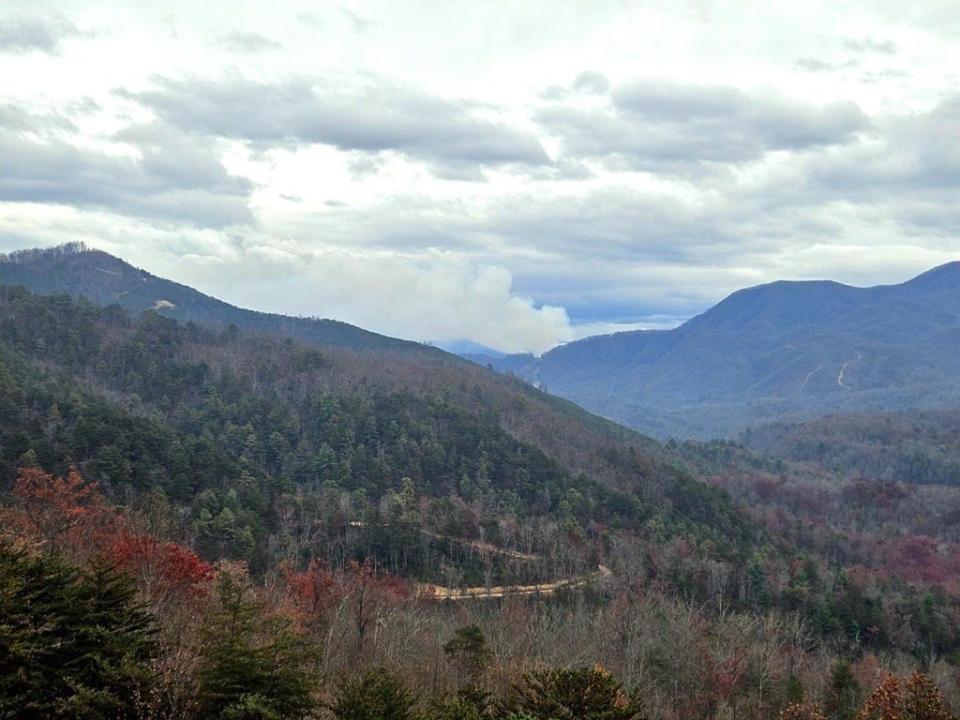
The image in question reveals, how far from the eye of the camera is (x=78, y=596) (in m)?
19.9

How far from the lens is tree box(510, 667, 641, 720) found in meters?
19.7

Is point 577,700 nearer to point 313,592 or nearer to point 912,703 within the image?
point 912,703

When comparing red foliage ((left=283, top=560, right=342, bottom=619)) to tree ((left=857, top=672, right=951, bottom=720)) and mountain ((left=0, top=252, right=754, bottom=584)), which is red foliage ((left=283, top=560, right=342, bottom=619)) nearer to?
mountain ((left=0, top=252, right=754, bottom=584))

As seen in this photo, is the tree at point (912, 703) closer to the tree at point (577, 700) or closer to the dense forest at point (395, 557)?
the dense forest at point (395, 557)

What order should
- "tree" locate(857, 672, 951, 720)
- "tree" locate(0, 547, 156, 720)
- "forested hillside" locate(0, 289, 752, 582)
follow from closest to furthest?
"tree" locate(0, 547, 156, 720), "tree" locate(857, 672, 951, 720), "forested hillside" locate(0, 289, 752, 582)

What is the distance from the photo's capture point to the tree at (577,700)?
19656 millimetres

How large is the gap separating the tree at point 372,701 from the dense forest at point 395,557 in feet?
0.31

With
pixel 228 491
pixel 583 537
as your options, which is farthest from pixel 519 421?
pixel 228 491

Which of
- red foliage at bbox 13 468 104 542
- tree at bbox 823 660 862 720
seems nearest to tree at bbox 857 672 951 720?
tree at bbox 823 660 862 720

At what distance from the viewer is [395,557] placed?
74188 mm

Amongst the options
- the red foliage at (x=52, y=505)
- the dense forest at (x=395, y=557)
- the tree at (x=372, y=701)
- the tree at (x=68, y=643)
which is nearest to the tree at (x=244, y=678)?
the dense forest at (x=395, y=557)

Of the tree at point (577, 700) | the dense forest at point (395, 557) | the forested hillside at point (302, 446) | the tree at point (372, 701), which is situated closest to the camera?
the tree at point (372, 701)

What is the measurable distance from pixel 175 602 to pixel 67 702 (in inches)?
647

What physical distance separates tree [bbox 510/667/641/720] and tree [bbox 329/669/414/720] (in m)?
A: 3.15
